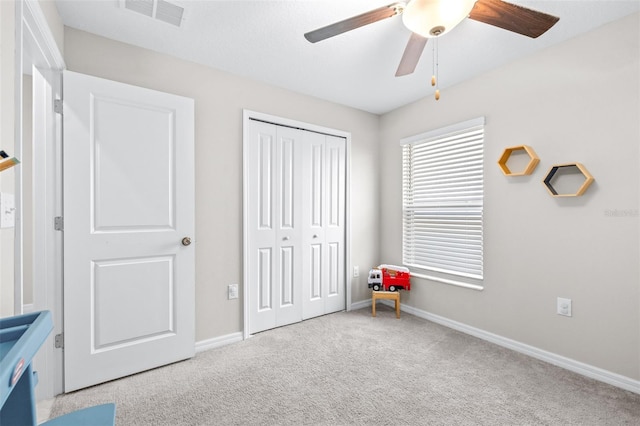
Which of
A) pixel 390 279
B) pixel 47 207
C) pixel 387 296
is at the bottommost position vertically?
pixel 387 296

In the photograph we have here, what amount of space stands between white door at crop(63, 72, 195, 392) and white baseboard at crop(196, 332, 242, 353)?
6.3 inches

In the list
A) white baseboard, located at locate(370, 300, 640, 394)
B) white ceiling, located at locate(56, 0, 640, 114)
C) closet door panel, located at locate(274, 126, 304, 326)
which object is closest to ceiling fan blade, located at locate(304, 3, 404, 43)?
white ceiling, located at locate(56, 0, 640, 114)

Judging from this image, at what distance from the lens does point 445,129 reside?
2990 millimetres

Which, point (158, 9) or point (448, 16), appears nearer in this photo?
point (448, 16)

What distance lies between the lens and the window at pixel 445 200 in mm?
2814

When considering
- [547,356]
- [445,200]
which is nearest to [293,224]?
[445,200]

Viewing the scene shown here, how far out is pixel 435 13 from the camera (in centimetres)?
138

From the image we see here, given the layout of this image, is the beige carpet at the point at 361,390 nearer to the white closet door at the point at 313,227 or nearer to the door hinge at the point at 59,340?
the door hinge at the point at 59,340

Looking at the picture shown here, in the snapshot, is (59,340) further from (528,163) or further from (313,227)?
(528,163)

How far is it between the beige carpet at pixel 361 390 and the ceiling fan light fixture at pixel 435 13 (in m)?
2.08

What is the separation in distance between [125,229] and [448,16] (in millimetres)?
2318

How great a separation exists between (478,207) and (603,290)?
3.47 ft

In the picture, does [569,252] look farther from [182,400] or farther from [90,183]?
[90,183]

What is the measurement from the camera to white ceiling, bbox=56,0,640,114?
1838mm
